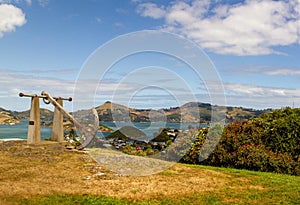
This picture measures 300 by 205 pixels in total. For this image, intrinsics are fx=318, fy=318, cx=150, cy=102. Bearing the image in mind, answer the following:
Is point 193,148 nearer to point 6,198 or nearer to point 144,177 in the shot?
point 144,177

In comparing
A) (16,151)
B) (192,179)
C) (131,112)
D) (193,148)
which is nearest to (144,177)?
(192,179)

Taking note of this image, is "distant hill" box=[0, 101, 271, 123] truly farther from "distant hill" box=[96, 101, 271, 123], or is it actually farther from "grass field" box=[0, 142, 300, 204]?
"grass field" box=[0, 142, 300, 204]

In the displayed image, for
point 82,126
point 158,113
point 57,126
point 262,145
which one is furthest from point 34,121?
point 262,145

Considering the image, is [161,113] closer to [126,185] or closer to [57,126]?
[126,185]

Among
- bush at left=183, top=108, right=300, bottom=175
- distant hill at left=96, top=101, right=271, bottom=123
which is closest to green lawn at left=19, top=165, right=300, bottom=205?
bush at left=183, top=108, right=300, bottom=175

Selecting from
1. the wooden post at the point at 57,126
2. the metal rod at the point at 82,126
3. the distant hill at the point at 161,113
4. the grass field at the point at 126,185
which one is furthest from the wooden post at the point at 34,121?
the distant hill at the point at 161,113

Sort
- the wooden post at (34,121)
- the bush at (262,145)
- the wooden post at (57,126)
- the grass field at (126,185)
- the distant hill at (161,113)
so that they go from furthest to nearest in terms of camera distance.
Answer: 1. the wooden post at (57,126)
2. the wooden post at (34,121)
3. the bush at (262,145)
4. the distant hill at (161,113)
5. the grass field at (126,185)

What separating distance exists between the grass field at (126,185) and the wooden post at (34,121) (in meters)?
1.61

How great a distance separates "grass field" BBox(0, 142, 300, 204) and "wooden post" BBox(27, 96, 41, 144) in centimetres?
161

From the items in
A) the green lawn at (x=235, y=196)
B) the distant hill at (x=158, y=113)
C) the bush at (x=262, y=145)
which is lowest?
the green lawn at (x=235, y=196)

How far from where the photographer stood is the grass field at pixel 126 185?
278 inches

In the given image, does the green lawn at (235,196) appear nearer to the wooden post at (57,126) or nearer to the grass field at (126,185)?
the grass field at (126,185)

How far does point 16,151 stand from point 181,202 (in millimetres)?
8230

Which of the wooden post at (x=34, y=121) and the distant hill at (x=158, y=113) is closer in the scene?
the distant hill at (x=158, y=113)
